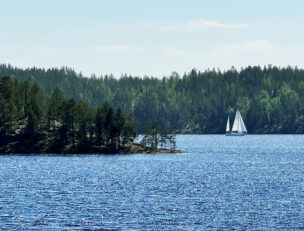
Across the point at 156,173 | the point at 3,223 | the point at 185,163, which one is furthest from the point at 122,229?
the point at 185,163

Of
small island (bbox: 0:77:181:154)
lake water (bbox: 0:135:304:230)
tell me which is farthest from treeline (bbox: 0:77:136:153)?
lake water (bbox: 0:135:304:230)

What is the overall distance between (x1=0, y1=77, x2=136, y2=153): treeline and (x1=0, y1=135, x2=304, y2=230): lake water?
34548 mm

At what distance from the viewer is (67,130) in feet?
582

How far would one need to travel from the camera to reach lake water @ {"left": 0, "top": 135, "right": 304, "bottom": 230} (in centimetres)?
6100

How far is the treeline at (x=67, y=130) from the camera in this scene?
17300cm

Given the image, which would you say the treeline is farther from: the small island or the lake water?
the lake water

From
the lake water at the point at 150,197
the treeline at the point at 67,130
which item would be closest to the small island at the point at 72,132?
the treeline at the point at 67,130

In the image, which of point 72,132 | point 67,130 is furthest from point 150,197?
point 72,132

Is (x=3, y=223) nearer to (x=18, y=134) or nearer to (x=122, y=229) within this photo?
(x=122, y=229)

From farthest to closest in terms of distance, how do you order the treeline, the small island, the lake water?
the small island → the treeline → the lake water

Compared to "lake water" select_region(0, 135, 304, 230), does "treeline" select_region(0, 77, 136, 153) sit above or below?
above

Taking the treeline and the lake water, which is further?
the treeline

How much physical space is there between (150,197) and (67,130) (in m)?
101

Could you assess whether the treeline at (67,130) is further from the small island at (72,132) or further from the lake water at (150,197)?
the lake water at (150,197)
